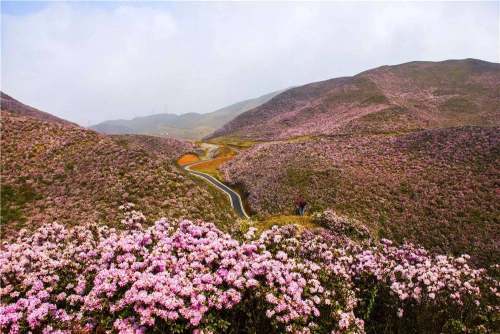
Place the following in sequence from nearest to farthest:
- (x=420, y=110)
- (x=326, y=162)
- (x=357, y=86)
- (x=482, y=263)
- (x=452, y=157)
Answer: (x=482, y=263), (x=452, y=157), (x=326, y=162), (x=420, y=110), (x=357, y=86)

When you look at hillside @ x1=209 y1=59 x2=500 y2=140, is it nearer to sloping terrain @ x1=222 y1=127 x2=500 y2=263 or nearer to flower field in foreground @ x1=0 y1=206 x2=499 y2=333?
sloping terrain @ x1=222 y1=127 x2=500 y2=263

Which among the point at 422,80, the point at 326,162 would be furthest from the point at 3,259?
the point at 422,80

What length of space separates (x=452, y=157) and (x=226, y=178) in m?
42.8

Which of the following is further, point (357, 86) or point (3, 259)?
point (357, 86)

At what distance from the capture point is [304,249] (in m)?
12.9

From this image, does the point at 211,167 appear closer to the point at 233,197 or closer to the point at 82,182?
the point at 233,197

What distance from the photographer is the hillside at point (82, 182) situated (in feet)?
104

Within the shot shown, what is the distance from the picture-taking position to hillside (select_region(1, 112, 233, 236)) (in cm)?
3172

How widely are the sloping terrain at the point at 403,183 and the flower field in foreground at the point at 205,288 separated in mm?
26925

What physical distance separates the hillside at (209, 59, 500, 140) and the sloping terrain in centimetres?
2019

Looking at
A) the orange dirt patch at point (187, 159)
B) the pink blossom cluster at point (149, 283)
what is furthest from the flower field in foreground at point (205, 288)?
the orange dirt patch at point (187, 159)

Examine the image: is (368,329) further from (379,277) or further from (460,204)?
(460,204)

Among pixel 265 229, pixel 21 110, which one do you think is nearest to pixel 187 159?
pixel 21 110

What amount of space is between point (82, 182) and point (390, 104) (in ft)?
315
